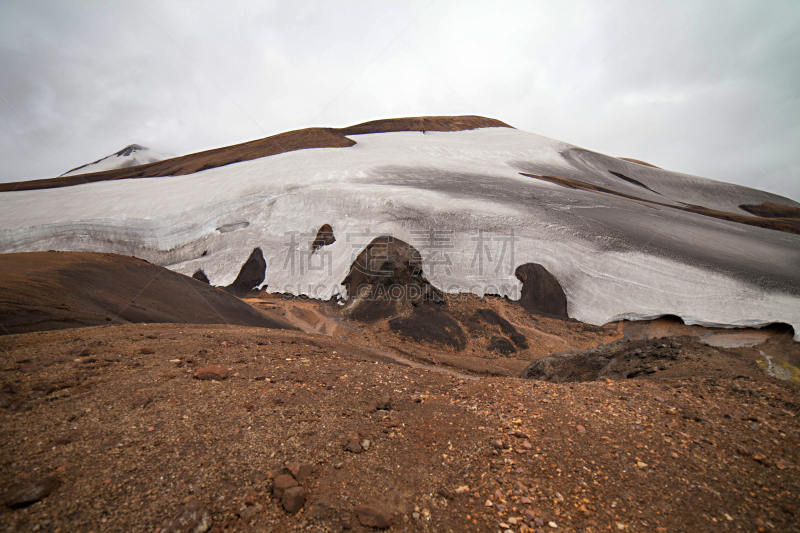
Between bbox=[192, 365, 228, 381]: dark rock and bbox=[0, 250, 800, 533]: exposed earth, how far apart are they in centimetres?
3

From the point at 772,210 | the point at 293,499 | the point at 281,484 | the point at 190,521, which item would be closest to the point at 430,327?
the point at 281,484

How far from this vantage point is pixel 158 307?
10594 millimetres

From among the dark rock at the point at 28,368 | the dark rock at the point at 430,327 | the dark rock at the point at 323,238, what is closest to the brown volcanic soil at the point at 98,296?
the dark rock at the point at 28,368

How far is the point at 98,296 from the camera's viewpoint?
30.4 ft

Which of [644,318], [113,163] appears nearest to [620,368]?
[644,318]

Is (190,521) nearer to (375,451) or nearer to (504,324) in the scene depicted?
(375,451)

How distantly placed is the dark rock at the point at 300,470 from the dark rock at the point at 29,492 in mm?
1615

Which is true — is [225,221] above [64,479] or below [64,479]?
above

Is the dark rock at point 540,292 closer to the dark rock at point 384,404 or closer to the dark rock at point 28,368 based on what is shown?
the dark rock at point 384,404

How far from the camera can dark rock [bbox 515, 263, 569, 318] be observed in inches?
653

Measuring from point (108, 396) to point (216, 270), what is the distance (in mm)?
19709

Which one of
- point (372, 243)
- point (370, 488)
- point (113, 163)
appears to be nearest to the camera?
point (370, 488)

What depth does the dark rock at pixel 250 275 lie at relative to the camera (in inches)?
813

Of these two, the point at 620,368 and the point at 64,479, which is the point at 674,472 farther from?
the point at 64,479
